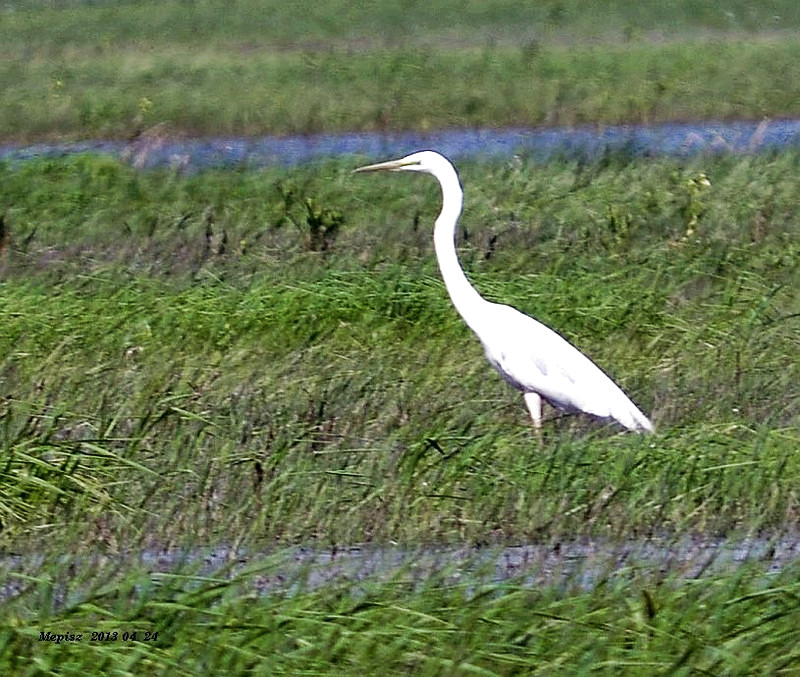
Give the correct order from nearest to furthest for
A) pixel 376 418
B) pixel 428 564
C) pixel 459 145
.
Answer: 1. pixel 428 564
2. pixel 376 418
3. pixel 459 145

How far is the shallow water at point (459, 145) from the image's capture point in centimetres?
1010

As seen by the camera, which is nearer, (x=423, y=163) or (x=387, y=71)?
(x=423, y=163)

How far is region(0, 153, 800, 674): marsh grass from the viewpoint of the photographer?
144 inches

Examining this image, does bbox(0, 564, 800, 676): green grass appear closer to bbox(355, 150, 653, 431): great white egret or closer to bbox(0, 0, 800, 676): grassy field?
bbox(0, 0, 800, 676): grassy field

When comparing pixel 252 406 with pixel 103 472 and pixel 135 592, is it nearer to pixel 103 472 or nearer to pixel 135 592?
pixel 103 472

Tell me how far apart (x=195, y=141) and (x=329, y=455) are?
27.2 ft

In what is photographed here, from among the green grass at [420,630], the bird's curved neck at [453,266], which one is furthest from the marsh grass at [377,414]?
the bird's curved neck at [453,266]

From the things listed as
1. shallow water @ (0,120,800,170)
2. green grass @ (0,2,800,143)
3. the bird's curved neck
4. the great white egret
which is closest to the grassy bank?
the great white egret

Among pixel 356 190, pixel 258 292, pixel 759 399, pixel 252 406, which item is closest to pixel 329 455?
pixel 252 406

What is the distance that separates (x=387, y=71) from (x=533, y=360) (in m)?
8.77

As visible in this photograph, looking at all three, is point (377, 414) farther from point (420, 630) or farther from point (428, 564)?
point (420, 630)

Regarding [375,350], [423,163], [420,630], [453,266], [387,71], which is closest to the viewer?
[420,630]

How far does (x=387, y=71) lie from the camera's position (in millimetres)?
14367

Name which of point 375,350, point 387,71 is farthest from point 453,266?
point 387,71
